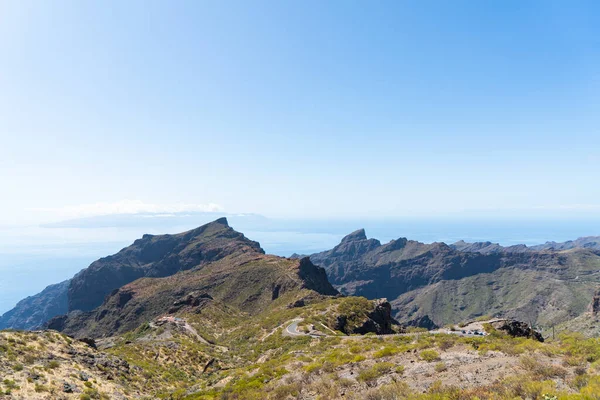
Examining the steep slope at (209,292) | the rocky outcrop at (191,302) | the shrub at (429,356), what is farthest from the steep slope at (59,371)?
the rocky outcrop at (191,302)

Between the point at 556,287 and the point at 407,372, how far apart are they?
218542 mm

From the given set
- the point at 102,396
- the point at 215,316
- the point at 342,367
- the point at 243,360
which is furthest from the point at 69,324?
the point at 342,367

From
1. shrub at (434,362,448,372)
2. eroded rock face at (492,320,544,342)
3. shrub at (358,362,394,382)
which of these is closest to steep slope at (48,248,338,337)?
eroded rock face at (492,320,544,342)

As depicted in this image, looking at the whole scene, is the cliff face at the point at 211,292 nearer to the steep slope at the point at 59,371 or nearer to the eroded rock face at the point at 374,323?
the eroded rock face at the point at 374,323

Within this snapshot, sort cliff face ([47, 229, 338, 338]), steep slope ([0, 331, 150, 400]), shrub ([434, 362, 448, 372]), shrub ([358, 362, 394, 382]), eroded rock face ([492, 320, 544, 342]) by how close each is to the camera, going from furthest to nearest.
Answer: cliff face ([47, 229, 338, 338]), eroded rock face ([492, 320, 544, 342]), steep slope ([0, 331, 150, 400]), shrub ([358, 362, 394, 382]), shrub ([434, 362, 448, 372])

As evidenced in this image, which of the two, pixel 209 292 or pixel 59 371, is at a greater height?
pixel 59 371

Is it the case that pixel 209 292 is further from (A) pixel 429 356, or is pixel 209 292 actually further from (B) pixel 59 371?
(A) pixel 429 356

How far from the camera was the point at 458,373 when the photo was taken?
13.0 m

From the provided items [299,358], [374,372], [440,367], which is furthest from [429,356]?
[299,358]

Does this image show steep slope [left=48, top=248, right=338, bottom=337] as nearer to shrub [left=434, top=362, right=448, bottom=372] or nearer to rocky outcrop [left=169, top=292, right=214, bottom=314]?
rocky outcrop [left=169, top=292, right=214, bottom=314]

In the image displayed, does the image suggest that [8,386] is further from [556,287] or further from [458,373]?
[556,287]

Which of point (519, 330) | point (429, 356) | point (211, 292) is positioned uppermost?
point (429, 356)

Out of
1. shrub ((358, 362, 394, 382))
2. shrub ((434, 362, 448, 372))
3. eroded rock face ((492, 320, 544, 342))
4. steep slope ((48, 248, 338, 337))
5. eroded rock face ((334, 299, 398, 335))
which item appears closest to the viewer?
shrub ((434, 362, 448, 372))

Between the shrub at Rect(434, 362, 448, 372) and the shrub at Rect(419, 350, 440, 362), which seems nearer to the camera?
the shrub at Rect(434, 362, 448, 372)
